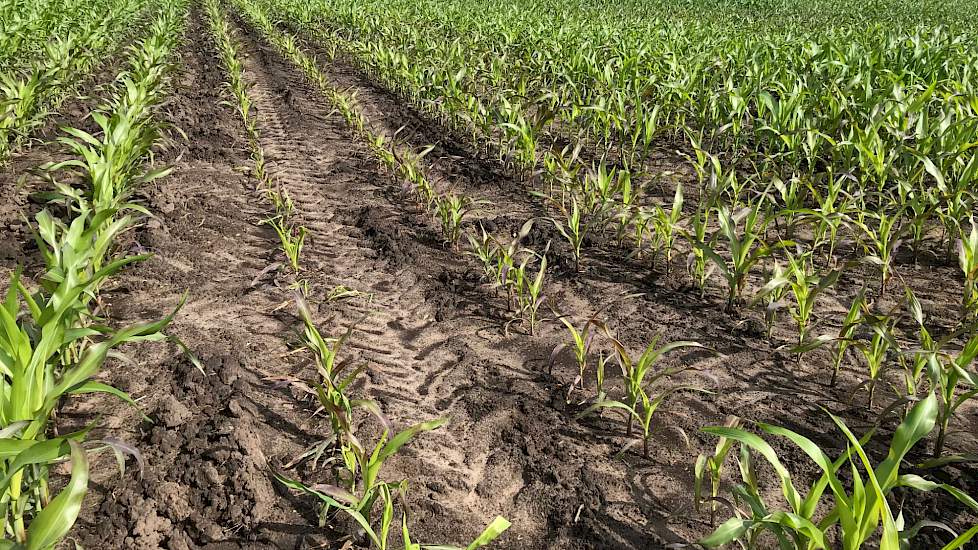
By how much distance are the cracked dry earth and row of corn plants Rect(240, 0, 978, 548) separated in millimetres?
176

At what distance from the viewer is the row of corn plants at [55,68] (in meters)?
5.00

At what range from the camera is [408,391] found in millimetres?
2689

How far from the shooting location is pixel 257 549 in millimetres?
1916

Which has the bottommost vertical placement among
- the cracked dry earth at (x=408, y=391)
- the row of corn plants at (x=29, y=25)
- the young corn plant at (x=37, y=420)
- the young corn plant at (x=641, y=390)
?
the row of corn plants at (x=29, y=25)

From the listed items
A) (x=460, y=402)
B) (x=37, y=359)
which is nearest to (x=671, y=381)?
(x=460, y=402)

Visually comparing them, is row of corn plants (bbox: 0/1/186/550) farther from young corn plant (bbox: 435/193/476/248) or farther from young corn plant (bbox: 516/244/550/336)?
young corn plant (bbox: 435/193/476/248)

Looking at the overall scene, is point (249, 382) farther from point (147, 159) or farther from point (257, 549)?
point (147, 159)

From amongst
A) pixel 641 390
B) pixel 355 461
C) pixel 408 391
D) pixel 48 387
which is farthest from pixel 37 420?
pixel 641 390

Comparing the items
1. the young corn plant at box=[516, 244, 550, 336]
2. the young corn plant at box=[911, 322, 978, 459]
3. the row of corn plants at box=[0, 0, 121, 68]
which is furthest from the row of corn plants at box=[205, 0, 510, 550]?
the row of corn plants at box=[0, 0, 121, 68]

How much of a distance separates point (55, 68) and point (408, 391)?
18.4 feet

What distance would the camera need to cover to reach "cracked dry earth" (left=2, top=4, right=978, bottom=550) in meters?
2.04

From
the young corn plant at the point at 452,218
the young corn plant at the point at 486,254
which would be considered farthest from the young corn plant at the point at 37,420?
the young corn plant at the point at 452,218

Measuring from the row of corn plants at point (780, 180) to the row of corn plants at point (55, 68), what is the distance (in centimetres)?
338

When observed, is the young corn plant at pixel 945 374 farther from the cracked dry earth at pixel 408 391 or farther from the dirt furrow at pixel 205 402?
the dirt furrow at pixel 205 402
